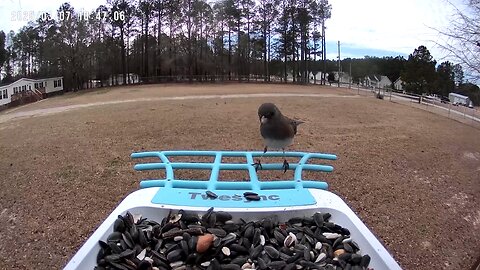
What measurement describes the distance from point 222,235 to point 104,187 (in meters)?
1.60

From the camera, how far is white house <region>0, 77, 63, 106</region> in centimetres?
177

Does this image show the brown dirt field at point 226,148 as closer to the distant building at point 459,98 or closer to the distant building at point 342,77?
the distant building at point 342,77

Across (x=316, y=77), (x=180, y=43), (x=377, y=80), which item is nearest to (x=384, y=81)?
(x=377, y=80)

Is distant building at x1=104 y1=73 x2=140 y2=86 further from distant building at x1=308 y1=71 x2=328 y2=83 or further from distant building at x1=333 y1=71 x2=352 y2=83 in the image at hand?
distant building at x1=333 y1=71 x2=352 y2=83

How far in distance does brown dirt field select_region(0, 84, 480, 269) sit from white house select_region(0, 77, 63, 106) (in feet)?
0.57

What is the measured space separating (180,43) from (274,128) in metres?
1.93

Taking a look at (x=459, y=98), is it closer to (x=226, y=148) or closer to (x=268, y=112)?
(x=268, y=112)

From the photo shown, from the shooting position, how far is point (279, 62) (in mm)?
2430

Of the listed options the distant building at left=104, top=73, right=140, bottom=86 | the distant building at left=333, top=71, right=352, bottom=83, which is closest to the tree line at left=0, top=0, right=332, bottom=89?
the distant building at left=104, top=73, right=140, bottom=86

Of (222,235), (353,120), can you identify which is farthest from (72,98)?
(353,120)

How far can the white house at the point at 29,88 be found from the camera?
1767mm

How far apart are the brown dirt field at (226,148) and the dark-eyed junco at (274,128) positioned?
0.81 metres

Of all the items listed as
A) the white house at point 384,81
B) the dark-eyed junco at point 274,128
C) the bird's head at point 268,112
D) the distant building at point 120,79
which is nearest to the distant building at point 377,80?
the white house at point 384,81

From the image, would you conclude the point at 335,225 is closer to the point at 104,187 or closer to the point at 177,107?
the point at 104,187
